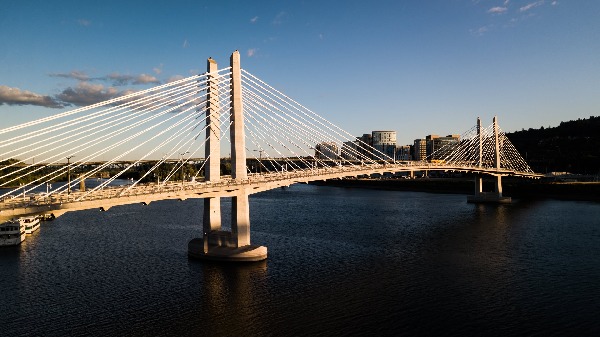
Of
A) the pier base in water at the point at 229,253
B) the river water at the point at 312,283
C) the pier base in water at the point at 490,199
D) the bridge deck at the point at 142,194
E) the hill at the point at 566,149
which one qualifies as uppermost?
the hill at the point at 566,149

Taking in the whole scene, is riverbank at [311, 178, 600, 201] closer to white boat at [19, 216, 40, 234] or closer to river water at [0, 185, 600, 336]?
river water at [0, 185, 600, 336]

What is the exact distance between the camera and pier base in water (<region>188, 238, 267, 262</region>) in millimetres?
33969

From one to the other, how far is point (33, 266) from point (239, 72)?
2104cm

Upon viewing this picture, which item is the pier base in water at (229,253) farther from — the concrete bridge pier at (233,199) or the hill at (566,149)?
the hill at (566,149)

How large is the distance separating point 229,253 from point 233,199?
3958 millimetres

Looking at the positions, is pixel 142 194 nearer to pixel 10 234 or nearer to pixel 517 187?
pixel 10 234

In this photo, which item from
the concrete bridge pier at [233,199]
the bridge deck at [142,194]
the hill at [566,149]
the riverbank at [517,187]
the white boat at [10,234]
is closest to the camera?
the bridge deck at [142,194]

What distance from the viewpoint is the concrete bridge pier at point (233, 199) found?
113 feet

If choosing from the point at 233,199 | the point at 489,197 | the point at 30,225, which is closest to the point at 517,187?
the point at 489,197

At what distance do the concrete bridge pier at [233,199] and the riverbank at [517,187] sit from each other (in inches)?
1798

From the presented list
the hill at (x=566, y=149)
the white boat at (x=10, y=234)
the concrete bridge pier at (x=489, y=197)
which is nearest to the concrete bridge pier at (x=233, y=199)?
the white boat at (x=10, y=234)

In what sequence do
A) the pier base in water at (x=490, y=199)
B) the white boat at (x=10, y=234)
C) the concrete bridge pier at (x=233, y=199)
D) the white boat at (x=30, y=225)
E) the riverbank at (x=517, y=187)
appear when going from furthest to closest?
the riverbank at (x=517, y=187) → the pier base in water at (x=490, y=199) → the white boat at (x=30, y=225) → the white boat at (x=10, y=234) → the concrete bridge pier at (x=233, y=199)

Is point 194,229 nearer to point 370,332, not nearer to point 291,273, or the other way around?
point 291,273

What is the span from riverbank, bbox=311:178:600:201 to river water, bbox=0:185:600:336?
121 ft
